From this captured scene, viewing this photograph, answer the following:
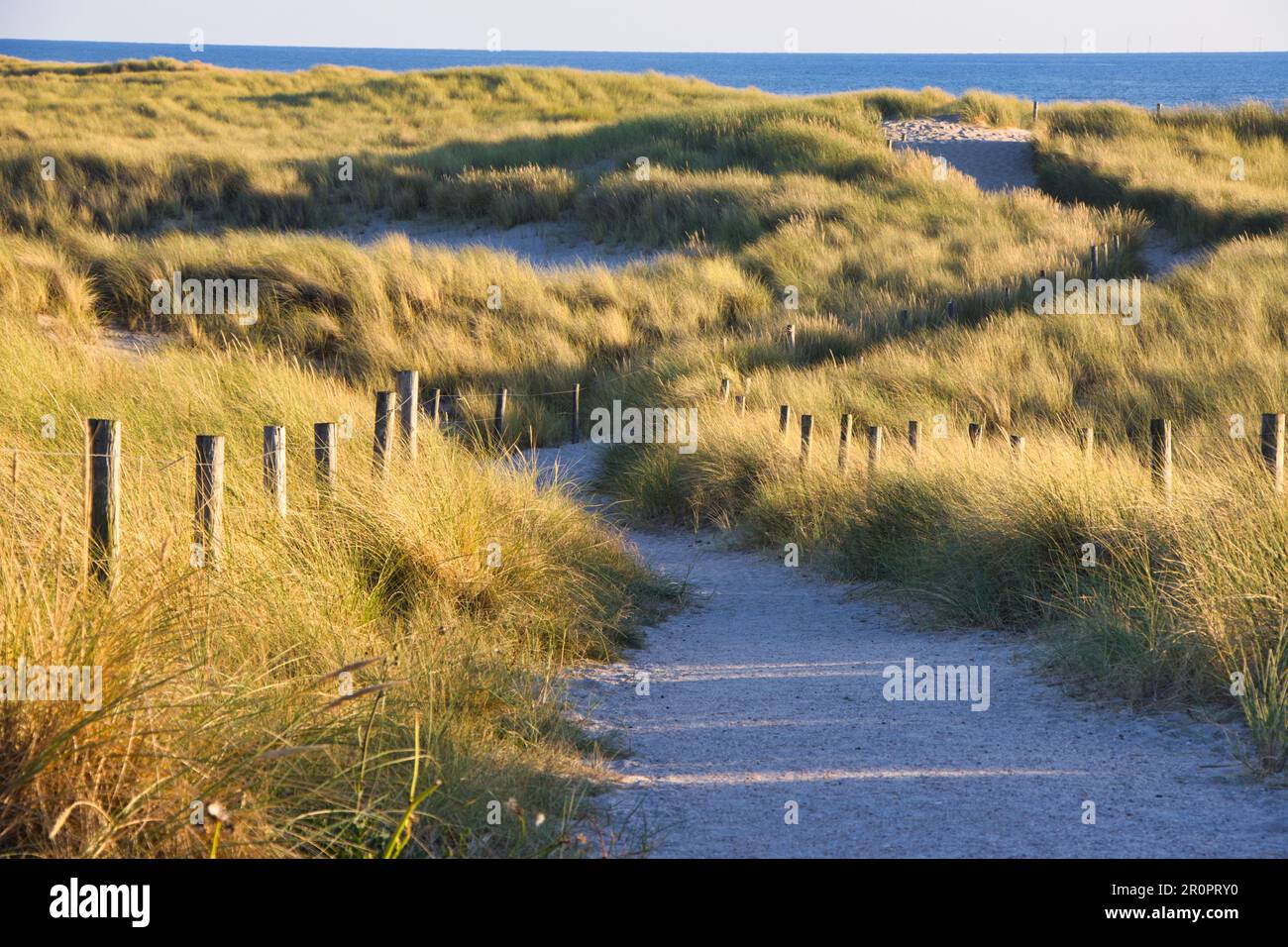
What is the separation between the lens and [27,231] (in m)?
20.2

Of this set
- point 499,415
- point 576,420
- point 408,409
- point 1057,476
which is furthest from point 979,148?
point 408,409

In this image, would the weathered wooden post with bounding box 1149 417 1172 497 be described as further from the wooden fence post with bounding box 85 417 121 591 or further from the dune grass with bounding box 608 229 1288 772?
the wooden fence post with bounding box 85 417 121 591

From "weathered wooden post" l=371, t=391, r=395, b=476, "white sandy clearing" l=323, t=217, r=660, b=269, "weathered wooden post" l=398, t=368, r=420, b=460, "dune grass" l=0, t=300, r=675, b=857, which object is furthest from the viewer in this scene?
"white sandy clearing" l=323, t=217, r=660, b=269

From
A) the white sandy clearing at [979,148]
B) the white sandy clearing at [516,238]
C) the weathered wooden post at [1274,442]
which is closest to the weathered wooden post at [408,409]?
the weathered wooden post at [1274,442]

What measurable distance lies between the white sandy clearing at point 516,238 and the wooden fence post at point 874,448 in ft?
44.5

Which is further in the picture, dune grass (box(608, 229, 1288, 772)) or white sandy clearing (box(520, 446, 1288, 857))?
dune grass (box(608, 229, 1288, 772))

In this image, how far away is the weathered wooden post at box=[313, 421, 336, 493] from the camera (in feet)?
19.9

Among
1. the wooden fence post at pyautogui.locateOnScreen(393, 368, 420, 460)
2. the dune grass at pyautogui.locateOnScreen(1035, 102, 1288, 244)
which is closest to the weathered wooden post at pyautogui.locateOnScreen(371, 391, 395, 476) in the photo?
the wooden fence post at pyautogui.locateOnScreen(393, 368, 420, 460)

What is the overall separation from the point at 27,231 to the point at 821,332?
13.4m

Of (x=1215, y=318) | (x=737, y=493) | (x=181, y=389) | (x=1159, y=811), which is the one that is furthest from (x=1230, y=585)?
(x=1215, y=318)

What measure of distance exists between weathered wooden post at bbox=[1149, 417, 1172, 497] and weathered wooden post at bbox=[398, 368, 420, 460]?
4338mm

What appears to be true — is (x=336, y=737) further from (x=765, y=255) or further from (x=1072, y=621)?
(x=765, y=255)

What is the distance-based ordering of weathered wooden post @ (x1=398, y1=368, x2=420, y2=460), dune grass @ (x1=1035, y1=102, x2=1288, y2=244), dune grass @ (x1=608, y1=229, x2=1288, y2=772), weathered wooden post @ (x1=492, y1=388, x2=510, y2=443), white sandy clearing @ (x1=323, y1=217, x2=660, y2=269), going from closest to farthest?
dune grass @ (x1=608, y1=229, x2=1288, y2=772), weathered wooden post @ (x1=398, y1=368, x2=420, y2=460), weathered wooden post @ (x1=492, y1=388, x2=510, y2=443), dune grass @ (x1=1035, y1=102, x2=1288, y2=244), white sandy clearing @ (x1=323, y1=217, x2=660, y2=269)

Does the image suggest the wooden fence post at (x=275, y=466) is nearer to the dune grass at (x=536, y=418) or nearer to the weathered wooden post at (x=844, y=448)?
the dune grass at (x=536, y=418)
